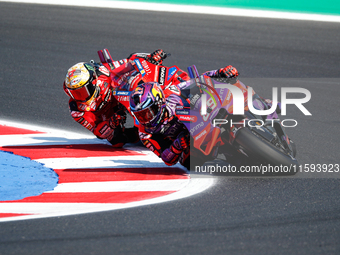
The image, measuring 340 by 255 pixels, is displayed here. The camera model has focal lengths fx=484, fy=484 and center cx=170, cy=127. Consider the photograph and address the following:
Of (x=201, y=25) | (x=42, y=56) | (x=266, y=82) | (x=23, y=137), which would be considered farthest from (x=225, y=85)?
(x=201, y=25)

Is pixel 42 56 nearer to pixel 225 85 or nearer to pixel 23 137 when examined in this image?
pixel 23 137

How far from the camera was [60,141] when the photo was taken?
25.5ft

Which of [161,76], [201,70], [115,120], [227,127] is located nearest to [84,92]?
[115,120]

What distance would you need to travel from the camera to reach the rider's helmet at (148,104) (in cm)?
576

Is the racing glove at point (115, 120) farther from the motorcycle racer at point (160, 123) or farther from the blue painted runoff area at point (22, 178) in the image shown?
the blue painted runoff area at point (22, 178)

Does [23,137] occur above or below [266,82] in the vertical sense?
below

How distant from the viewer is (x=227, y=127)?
610 centimetres

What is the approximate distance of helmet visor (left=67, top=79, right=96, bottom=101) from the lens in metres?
6.89

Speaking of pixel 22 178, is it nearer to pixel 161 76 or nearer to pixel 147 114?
pixel 147 114

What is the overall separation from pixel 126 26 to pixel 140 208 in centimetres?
987

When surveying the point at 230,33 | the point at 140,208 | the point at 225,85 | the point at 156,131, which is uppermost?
the point at 230,33

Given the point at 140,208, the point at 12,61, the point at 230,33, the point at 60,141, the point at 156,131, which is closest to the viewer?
the point at 140,208

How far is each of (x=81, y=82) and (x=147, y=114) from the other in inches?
58.6

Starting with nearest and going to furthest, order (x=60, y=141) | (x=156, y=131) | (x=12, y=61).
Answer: (x=156, y=131)
(x=60, y=141)
(x=12, y=61)
